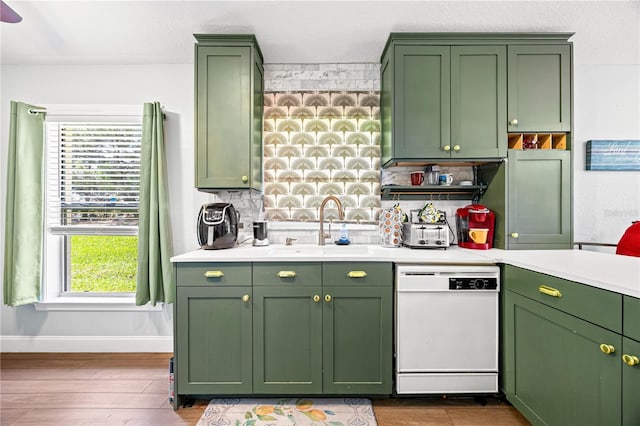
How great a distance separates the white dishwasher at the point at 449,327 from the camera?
6.37ft

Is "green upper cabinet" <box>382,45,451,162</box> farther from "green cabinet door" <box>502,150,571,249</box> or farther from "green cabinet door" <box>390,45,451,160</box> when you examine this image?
"green cabinet door" <box>502,150,571,249</box>

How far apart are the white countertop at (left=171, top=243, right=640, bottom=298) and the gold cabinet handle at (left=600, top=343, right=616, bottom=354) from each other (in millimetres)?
216

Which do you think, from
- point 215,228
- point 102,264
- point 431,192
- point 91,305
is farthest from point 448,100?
point 91,305

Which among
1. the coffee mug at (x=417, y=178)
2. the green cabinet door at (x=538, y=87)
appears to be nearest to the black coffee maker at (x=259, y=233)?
the coffee mug at (x=417, y=178)

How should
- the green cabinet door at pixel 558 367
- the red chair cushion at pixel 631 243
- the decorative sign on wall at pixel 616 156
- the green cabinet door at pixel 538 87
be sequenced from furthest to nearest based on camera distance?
1. the decorative sign on wall at pixel 616 156
2. the green cabinet door at pixel 538 87
3. the red chair cushion at pixel 631 243
4. the green cabinet door at pixel 558 367

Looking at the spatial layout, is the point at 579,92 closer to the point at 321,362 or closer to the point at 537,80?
the point at 537,80

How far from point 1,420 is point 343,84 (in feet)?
10.7

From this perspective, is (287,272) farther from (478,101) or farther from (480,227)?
(478,101)

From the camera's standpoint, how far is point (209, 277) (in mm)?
1969

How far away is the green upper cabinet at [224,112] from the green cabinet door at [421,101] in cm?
108

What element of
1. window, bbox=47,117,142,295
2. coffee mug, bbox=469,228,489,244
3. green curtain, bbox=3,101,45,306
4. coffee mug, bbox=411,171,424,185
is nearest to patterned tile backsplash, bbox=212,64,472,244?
coffee mug, bbox=411,171,424,185

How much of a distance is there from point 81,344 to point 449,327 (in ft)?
9.79

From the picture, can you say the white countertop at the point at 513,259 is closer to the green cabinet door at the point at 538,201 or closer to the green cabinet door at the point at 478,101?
the green cabinet door at the point at 538,201

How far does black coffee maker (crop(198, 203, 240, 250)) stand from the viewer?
2.29 metres
